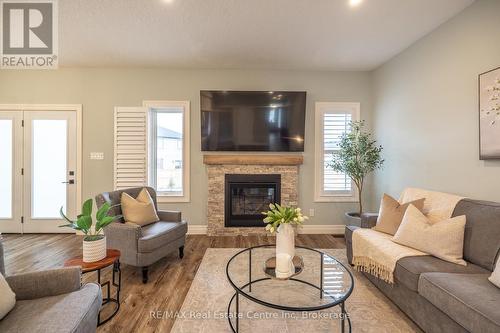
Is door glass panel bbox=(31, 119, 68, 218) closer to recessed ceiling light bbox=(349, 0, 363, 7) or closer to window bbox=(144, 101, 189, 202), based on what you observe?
window bbox=(144, 101, 189, 202)

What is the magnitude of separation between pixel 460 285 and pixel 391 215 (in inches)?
39.1

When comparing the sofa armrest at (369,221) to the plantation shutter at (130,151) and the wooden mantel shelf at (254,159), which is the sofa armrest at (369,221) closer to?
the wooden mantel shelf at (254,159)

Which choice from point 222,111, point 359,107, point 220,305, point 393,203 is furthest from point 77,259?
point 359,107

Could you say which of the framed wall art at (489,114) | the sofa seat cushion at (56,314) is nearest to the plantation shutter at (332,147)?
the framed wall art at (489,114)

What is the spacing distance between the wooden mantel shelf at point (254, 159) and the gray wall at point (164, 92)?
0.23 metres

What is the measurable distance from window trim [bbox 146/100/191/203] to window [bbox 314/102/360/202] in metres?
2.27

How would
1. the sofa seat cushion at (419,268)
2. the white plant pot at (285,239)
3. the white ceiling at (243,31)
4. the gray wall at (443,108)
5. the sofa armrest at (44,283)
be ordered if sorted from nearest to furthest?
the sofa armrest at (44,283) < the sofa seat cushion at (419,268) < the white plant pot at (285,239) < the gray wall at (443,108) < the white ceiling at (243,31)

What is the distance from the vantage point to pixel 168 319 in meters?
1.82

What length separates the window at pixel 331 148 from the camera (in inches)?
155

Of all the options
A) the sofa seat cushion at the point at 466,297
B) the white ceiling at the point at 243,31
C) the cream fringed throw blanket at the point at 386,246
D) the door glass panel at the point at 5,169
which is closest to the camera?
the sofa seat cushion at the point at 466,297

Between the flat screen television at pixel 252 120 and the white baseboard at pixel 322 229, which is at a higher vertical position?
the flat screen television at pixel 252 120

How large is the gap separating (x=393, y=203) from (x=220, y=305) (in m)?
2.10

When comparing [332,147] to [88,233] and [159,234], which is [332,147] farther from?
[88,233]

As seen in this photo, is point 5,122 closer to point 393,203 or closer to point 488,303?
point 393,203
